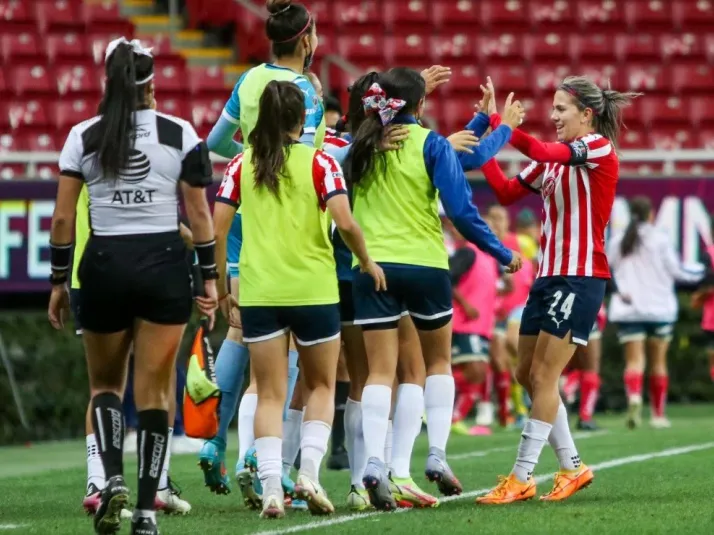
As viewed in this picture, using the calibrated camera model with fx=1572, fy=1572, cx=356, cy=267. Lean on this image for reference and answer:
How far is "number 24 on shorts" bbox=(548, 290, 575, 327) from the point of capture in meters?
7.39

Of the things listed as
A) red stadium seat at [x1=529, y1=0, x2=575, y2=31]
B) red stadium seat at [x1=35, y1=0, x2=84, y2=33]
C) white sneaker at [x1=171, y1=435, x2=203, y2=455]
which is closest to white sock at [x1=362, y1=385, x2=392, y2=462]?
white sneaker at [x1=171, y1=435, x2=203, y2=455]

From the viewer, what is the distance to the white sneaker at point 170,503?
7156 mm

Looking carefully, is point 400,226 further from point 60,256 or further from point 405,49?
point 405,49

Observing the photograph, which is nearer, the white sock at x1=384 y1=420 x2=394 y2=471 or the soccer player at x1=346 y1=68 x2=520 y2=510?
the soccer player at x1=346 y1=68 x2=520 y2=510

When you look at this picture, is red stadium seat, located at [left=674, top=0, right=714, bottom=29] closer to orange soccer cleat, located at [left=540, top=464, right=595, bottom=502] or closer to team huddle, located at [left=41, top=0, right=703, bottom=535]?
team huddle, located at [left=41, top=0, right=703, bottom=535]

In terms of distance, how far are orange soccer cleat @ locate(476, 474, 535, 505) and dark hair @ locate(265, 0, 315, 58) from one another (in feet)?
7.43

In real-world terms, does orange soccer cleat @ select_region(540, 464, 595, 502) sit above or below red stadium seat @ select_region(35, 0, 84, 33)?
below

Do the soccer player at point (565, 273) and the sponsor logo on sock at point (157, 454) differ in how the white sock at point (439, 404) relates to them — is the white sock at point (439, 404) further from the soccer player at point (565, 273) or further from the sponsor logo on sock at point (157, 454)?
the sponsor logo on sock at point (157, 454)

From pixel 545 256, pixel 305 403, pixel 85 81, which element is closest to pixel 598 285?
pixel 545 256

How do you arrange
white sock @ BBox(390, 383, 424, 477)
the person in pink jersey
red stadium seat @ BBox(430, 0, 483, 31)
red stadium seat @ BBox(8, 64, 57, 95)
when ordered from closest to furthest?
1. white sock @ BBox(390, 383, 424, 477)
2. the person in pink jersey
3. red stadium seat @ BBox(8, 64, 57, 95)
4. red stadium seat @ BBox(430, 0, 483, 31)

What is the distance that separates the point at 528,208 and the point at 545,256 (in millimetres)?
7746

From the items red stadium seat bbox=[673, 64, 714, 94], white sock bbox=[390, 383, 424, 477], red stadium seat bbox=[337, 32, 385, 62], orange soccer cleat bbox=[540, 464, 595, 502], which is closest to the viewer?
white sock bbox=[390, 383, 424, 477]

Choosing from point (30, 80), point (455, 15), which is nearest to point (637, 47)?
point (455, 15)

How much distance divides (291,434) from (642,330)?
25.0ft
